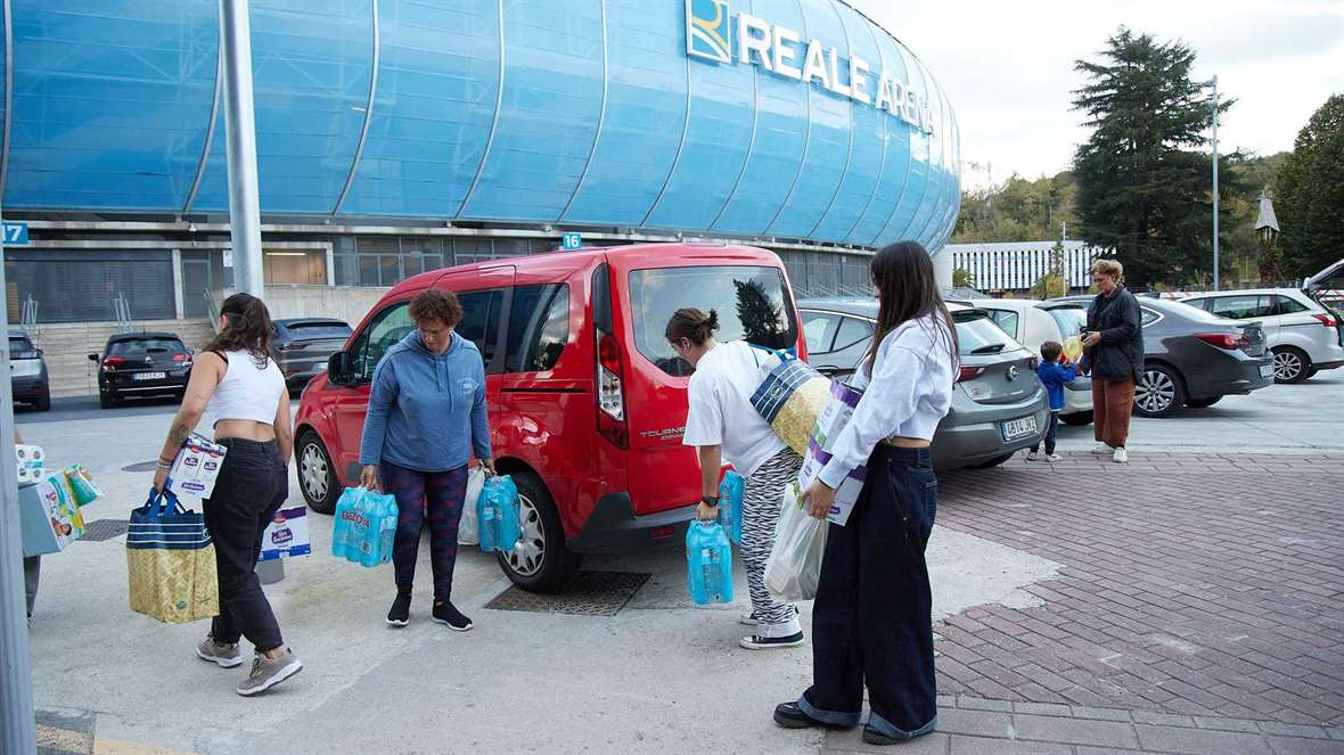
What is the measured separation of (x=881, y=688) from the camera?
11.1 feet

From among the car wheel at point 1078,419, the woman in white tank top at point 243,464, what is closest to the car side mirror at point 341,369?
the woman in white tank top at point 243,464

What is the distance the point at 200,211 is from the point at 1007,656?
1246 inches

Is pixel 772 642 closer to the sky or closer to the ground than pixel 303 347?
closer to the ground

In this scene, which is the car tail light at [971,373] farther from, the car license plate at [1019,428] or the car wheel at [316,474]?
the car wheel at [316,474]

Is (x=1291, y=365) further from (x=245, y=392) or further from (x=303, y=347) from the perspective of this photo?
(x=303, y=347)

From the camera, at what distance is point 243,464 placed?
13.5 ft

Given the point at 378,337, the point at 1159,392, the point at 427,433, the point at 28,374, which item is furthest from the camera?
→ the point at 28,374

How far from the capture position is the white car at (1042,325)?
32.0 ft

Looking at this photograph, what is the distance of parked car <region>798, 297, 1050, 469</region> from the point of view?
689 cm

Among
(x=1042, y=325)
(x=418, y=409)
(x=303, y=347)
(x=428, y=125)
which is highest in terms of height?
(x=428, y=125)

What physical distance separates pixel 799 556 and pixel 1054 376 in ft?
17.4

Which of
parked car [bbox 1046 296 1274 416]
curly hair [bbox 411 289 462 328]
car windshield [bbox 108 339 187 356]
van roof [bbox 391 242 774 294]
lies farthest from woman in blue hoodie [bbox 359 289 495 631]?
car windshield [bbox 108 339 187 356]

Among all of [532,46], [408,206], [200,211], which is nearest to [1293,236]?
[532,46]

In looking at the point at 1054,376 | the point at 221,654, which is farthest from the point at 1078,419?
the point at 221,654
